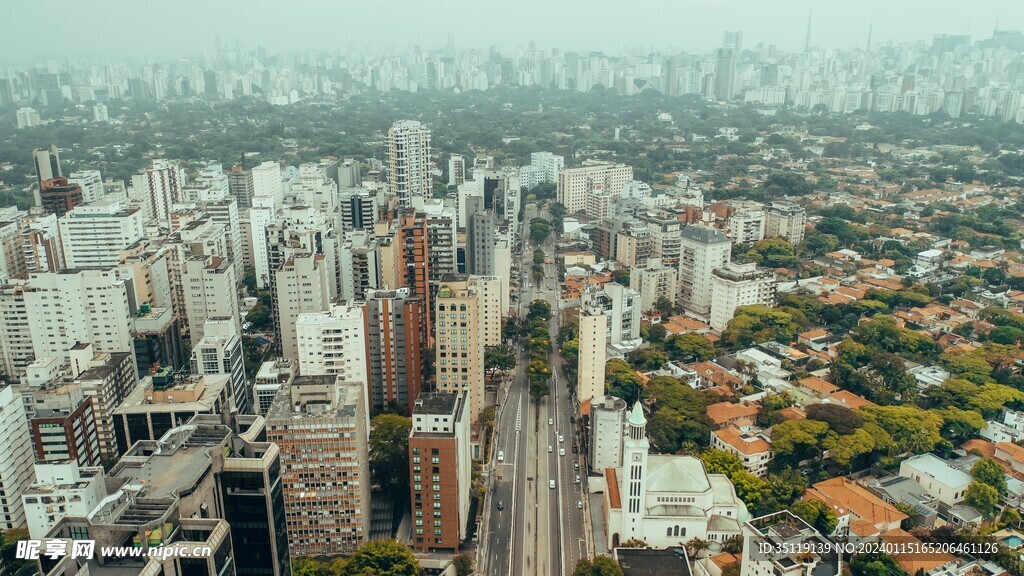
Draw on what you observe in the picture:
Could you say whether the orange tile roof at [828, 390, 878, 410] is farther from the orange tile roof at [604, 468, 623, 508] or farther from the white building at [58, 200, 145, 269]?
the white building at [58, 200, 145, 269]

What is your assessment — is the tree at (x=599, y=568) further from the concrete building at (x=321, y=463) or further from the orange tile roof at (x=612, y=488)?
the concrete building at (x=321, y=463)

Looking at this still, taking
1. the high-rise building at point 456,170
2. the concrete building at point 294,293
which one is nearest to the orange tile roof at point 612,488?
the concrete building at point 294,293

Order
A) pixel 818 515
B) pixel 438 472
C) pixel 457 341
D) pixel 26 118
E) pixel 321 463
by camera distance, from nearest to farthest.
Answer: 1. pixel 321 463
2. pixel 438 472
3. pixel 818 515
4. pixel 457 341
5. pixel 26 118

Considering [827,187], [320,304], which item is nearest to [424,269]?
[320,304]

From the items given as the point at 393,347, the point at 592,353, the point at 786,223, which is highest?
the point at 786,223

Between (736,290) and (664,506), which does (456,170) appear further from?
(664,506)

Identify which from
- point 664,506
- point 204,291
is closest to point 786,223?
point 664,506

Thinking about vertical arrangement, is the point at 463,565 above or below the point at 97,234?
below

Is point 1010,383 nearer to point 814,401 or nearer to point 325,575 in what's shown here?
point 814,401
